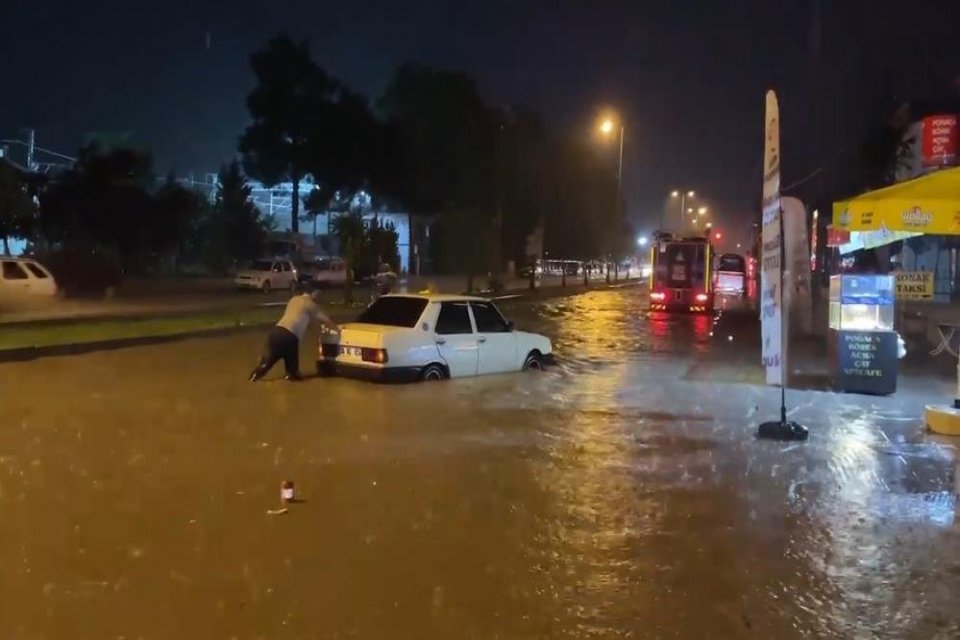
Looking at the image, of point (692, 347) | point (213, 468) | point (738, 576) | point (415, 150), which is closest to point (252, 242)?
point (415, 150)

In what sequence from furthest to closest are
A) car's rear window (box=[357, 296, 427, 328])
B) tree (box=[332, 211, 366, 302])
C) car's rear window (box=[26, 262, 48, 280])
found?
tree (box=[332, 211, 366, 302]), car's rear window (box=[26, 262, 48, 280]), car's rear window (box=[357, 296, 427, 328])

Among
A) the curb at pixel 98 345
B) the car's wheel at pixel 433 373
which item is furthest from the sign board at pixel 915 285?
the curb at pixel 98 345

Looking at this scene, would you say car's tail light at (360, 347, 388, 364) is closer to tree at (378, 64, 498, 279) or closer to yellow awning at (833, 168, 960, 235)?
yellow awning at (833, 168, 960, 235)

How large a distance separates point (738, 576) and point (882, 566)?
1.04 metres

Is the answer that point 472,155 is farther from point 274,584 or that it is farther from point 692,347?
point 274,584

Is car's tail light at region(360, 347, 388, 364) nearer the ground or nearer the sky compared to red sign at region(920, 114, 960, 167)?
nearer the ground

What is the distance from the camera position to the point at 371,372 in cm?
1547

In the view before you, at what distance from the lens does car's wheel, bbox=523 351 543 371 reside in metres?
17.9

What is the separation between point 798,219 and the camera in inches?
830

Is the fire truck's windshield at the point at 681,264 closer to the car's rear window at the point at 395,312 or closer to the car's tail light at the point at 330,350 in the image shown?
the car's rear window at the point at 395,312

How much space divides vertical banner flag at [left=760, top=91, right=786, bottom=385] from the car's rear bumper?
214 inches

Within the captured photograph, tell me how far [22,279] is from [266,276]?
Answer: 50.9ft

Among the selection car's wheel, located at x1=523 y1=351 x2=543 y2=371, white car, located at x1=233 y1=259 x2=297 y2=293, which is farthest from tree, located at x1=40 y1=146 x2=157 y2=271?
car's wheel, located at x1=523 y1=351 x2=543 y2=371

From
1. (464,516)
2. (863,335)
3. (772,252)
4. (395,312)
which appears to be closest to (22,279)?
(395,312)
